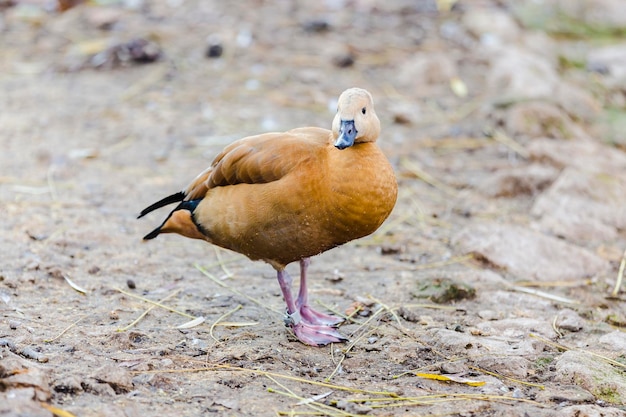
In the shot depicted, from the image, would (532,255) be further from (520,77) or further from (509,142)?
(520,77)

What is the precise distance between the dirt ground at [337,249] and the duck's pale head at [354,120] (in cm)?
95

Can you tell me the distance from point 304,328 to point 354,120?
98cm

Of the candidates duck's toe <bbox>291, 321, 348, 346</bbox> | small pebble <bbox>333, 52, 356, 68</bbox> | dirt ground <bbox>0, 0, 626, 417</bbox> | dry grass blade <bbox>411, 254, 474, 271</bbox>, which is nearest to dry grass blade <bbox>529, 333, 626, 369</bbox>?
dirt ground <bbox>0, 0, 626, 417</bbox>

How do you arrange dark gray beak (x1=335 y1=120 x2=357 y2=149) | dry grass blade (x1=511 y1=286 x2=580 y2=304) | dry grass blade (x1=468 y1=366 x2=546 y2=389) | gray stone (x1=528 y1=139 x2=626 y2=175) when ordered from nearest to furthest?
dry grass blade (x1=468 y1=366 x2=546 y2=389) → dark gray beak (x1=335 y1=120 x2=357 y2=149) → dry grass blade (x1=511 y1=286 x2=580 y2=304) → gray stone (x1=528 y1=139 x2=626 y2=175)

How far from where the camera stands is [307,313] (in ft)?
13.3

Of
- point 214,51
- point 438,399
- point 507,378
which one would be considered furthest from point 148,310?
point 214,51

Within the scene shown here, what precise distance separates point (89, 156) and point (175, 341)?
9.90ft

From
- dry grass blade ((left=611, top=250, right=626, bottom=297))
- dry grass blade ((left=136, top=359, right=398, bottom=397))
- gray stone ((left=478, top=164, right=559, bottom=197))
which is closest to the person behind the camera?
dry grass blade ((left=136, top=359, right=398, bottom=397))

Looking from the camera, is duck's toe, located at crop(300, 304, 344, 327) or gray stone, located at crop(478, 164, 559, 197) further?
gray stone, located at crop(478, 164, 559, 197)

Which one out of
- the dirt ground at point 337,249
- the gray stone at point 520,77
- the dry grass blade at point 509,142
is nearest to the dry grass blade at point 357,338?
the dirt ground at point 337,249

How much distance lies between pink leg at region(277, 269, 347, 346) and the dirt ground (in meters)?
0.04

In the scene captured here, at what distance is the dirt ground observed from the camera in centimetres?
335

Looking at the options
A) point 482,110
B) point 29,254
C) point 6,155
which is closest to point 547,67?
point 482,110

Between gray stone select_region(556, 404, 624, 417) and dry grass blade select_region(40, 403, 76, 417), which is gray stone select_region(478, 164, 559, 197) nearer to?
gray stone select_region(556, 404, 624, 417)
